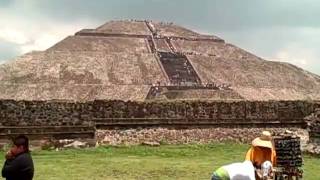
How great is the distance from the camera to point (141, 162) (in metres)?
17.5

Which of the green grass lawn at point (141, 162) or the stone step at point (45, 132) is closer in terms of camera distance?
the green grass lawn at point (141, 162)

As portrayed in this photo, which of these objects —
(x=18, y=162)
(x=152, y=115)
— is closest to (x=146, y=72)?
(x=152, y=115)

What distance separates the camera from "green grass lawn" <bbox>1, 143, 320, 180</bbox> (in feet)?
48.4

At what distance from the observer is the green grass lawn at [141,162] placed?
581 inches

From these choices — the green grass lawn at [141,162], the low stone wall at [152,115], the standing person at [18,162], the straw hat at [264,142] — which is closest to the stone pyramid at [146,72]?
the low stone wall at [152,115]

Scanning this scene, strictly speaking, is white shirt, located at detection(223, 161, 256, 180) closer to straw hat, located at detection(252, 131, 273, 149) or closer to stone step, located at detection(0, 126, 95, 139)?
straw hat, located at detection(252, 131, 273, 149)

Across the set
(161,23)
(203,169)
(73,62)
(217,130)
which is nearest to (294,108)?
(217,130)

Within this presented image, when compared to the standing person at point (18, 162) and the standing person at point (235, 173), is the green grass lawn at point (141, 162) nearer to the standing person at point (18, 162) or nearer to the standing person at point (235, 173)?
the standing person at point (18, 162)

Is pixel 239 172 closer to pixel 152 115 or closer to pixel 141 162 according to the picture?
pixel 141 162

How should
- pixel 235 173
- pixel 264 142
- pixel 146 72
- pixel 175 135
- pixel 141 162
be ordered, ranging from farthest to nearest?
pixel 146 72, pixel 175 135, pixel 141 162, pixel 264 142, pixel 235 173

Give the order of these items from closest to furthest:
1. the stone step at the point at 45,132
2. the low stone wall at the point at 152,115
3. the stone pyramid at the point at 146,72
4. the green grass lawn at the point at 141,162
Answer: the green grass lawn at the point at 141,162
the stone step at the point at 45,132
the low stone wall at the point at 152,115
the stone pyramid at the point at 146,72

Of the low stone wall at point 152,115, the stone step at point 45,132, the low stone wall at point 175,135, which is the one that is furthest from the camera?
the low stone wall at point 175,135

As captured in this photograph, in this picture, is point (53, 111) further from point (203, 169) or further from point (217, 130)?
point (203, 169)

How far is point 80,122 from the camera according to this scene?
2358 centimetres
